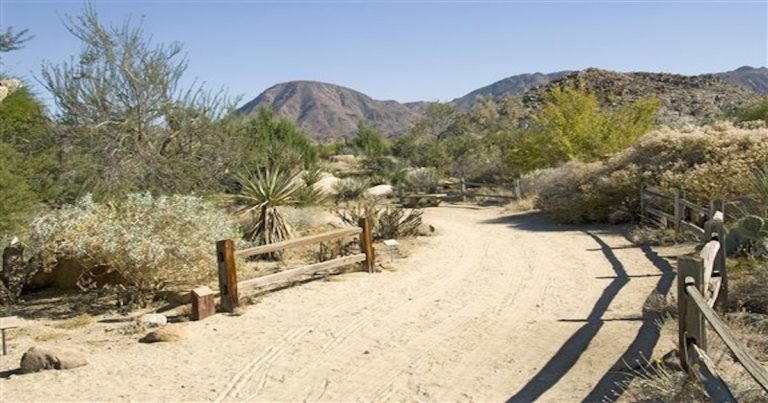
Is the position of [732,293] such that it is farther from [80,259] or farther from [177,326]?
[80,259]

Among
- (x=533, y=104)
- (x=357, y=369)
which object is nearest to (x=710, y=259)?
(x=357, y=369)

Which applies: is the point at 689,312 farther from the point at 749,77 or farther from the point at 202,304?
the point at 749,77

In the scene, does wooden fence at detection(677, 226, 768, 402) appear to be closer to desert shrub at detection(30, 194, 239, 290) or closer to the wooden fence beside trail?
the wooden fence beside trail

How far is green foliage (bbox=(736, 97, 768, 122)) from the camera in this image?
84.7 ft

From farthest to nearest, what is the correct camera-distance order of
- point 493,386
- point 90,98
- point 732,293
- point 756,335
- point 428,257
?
point 90,98
point 428,257
point 732,293
point 756,335
point 493,386

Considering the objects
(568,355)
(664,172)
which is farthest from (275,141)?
(568,355)

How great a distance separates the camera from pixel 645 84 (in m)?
56.2

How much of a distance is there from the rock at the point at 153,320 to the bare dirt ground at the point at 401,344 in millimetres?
374

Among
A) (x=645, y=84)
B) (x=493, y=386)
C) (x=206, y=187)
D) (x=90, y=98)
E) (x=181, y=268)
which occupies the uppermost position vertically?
(x=645, y=84)

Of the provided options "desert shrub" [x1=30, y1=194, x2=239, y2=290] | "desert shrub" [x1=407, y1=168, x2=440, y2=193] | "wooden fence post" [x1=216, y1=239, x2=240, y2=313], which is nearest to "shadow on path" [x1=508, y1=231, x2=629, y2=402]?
"wooden fence post" [x1=216, y1=239, x2=240, y2=313]

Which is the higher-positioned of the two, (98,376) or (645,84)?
(645,84)

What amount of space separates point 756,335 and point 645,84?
2113 inches

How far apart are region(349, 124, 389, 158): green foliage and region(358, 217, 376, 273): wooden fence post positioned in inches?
1040

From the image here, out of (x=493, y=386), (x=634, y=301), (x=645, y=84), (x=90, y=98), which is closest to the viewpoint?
(x=493, y=386)
